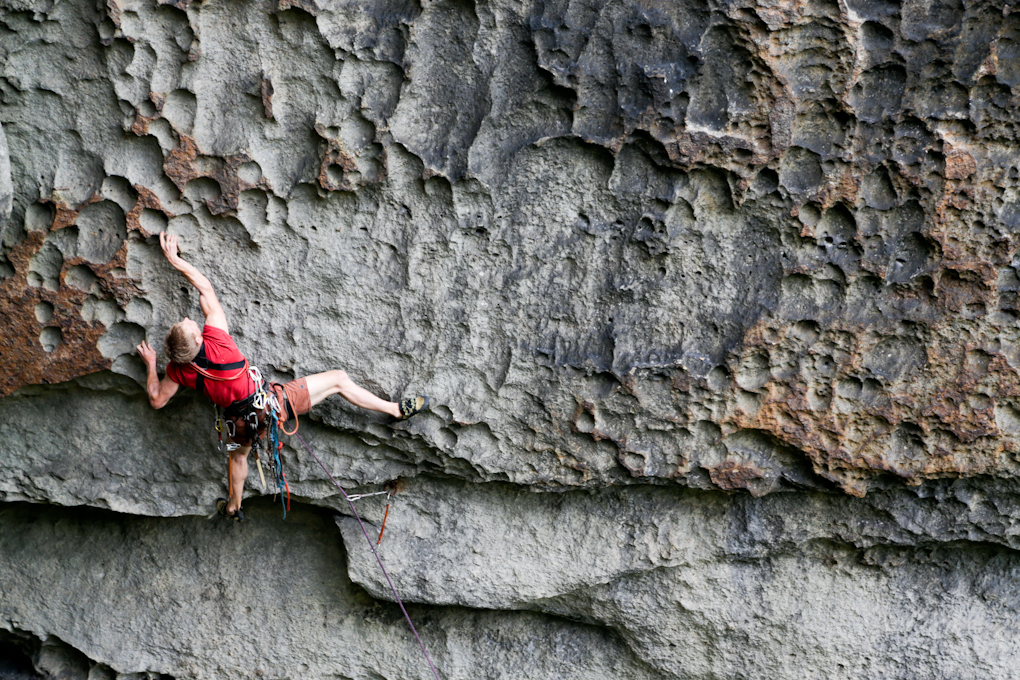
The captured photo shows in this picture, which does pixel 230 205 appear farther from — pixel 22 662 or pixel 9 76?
pixel 22 662

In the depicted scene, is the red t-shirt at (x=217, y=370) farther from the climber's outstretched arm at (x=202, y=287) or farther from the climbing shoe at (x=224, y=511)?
the climbing shoe at (x=224, y=511)

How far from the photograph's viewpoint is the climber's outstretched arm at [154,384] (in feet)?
8.45

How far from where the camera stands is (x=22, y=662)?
334cm

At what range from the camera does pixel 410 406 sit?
2688 millimetres

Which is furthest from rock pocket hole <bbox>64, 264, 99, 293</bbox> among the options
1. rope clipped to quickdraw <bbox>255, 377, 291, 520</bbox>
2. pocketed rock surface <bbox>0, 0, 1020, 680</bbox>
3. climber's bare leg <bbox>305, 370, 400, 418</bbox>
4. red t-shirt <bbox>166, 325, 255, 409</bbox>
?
climber's bare leg <bbox>305, 370, 400, 418</bbox>

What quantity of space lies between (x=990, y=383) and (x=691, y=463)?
3.38ft

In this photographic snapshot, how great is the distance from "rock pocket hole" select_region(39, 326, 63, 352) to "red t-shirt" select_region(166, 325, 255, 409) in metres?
0.44

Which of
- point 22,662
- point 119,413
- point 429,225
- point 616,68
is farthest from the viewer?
Answer: point 22,662

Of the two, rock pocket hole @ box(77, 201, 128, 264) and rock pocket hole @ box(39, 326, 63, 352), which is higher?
rock pocket hole @ box(77, 201, 128, 264)

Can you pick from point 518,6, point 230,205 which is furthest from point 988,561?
point 230,205

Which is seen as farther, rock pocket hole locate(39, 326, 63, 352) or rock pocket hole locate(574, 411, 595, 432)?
rock pocket hole locate(574, 411, 595, 432)

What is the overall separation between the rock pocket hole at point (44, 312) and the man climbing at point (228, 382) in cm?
32

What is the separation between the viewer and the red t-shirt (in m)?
2.44

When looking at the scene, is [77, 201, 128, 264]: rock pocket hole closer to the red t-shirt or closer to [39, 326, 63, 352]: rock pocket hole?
[39, 326, 63, 352]: rock pocket hole
